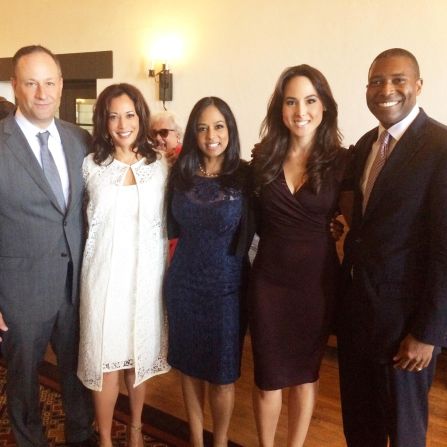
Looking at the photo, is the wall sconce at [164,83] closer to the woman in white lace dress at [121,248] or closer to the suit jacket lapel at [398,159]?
the woman in white lace dress at [121,248]

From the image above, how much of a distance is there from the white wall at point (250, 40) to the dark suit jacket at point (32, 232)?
2311 mm

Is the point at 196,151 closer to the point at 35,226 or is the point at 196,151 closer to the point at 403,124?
the point at 35,226

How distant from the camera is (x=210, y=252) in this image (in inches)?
71.6

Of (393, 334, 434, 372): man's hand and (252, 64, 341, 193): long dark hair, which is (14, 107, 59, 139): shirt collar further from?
(393, 334, 434, 372): man's hand

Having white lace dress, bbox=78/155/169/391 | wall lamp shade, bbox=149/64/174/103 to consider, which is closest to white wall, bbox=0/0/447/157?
wall lamp shade, bbox=149/64/174/103

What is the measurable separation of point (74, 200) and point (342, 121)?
2.33m

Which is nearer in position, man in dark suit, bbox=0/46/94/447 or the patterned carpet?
man in dark suit, bbox=0/46/94/447

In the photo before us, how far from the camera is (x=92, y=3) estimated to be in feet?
15.6

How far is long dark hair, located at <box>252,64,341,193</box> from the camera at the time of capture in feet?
5.70

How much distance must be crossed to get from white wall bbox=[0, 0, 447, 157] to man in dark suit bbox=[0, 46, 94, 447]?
223 centimetres

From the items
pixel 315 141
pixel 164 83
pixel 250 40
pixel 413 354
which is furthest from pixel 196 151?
pixel 164 83

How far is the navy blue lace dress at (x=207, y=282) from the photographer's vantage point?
1.81 meters

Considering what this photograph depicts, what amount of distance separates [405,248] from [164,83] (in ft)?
11.2

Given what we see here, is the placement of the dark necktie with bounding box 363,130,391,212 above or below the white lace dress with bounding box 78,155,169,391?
above
